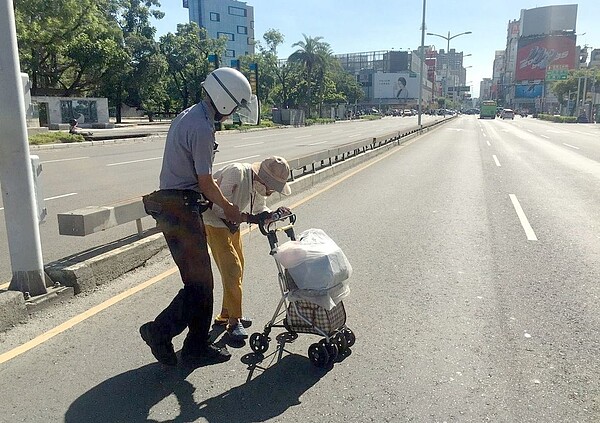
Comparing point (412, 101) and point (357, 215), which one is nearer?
point (357, 215)

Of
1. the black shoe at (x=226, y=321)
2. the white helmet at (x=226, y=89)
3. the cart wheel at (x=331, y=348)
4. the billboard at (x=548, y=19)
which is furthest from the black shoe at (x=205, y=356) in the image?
the billboard at (x=548, y=19)

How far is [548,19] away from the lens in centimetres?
14100

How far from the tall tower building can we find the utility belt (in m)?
111

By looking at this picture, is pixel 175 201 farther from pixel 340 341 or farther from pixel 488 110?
pixel 488 110

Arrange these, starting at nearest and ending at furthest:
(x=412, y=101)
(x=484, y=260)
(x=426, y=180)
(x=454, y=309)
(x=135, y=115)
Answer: (x=454, y=309) < (x=484, y=260) < (x=426, y=180) < (x=135, y=115) < (x=412, y=101)

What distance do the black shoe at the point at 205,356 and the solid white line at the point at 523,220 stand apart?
5224 millimetres

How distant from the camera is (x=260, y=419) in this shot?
2998 millimetres

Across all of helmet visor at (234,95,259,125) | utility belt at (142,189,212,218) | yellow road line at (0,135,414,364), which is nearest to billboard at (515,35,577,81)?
yellow road line at (0,135,414,364)

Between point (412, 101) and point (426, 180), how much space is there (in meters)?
141

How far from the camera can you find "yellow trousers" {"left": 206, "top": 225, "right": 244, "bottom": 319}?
3.79 meters

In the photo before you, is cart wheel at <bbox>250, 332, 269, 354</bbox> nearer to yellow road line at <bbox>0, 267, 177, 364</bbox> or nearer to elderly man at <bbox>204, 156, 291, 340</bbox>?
elderly man at <bbox>204, 156, 291, 340</bbox>

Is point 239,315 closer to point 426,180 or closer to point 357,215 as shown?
point 357,215

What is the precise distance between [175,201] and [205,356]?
3.69ft

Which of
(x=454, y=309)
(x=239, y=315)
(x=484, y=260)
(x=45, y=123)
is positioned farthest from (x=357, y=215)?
(x=45, y=123)
